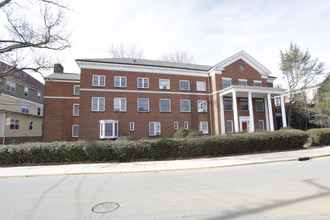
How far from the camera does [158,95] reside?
2339cm

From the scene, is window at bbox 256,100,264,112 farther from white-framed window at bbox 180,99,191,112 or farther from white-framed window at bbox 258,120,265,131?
white-framed window at bbox 180,99,191,112

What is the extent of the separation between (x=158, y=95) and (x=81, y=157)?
1392cm

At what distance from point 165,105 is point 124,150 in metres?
12.9

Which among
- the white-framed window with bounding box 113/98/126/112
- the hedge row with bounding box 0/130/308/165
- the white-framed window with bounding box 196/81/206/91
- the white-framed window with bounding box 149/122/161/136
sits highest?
the white-framed window with bounding box 196/81/206/91

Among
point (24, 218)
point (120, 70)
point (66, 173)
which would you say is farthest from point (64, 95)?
point (24, 218)

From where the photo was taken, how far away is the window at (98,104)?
20.9 metres

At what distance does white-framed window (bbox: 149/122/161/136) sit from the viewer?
22.3 meters

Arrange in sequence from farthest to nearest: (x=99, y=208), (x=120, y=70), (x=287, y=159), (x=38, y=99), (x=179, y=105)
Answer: (x=38, y=99) → (x=179, y=105) → (x=120, y=70) → (x=287, y=159) → (x=99, y=208)

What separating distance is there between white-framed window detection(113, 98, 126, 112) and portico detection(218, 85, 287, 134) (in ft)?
42.0

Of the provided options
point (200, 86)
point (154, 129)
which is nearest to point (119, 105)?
point (154, 129)

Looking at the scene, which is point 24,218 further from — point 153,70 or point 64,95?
point 64,95

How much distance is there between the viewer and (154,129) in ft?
73.7

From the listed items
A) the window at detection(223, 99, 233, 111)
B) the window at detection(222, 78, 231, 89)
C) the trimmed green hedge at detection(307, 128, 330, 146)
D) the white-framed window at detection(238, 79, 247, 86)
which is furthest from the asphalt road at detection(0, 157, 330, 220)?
the white-framed window at detection(238, 79, 247, 86)

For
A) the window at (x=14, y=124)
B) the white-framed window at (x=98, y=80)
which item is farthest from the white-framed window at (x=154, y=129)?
the window at (x=14, y=124)
